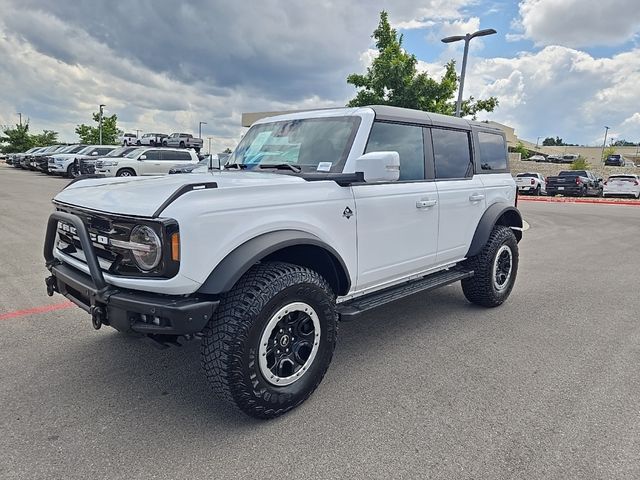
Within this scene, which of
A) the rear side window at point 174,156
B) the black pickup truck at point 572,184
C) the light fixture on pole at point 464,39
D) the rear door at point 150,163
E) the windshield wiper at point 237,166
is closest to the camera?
the windshield wiper at point 237,166

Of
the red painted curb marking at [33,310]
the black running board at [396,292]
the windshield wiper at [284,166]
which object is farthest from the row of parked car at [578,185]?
the red painted curb marking at [33,310]

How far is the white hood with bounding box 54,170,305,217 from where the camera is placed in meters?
2.48

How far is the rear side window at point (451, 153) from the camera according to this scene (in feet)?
13.9

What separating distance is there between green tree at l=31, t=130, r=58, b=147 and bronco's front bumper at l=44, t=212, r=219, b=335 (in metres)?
60.3

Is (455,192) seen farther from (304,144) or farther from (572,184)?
(572,184)

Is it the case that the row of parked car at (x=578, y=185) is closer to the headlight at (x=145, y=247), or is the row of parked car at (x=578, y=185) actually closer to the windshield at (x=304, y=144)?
the windshield at (x=304, y=144)

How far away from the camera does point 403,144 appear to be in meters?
3.88

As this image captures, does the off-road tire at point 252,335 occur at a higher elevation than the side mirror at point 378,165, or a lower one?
lower

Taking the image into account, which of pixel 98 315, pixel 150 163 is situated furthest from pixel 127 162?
pixel 98 315

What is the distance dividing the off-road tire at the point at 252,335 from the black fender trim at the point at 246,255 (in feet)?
0.49

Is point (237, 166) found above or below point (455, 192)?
above

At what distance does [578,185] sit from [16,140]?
56023 mm

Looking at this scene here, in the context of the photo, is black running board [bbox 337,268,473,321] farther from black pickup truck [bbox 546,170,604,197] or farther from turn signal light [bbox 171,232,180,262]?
black pickup truck [bbox 546,170,604,197]

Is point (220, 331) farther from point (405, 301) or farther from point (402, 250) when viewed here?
point (405, 301)
